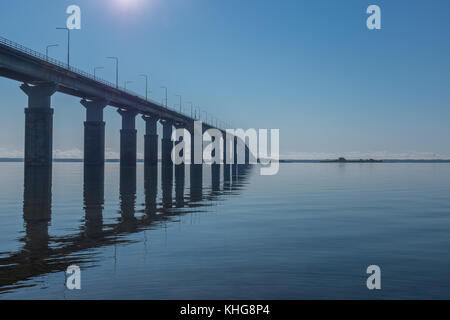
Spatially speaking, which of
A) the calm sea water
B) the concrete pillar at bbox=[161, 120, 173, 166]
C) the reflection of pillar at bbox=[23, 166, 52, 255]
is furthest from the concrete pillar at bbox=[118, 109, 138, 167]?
the calm sea water

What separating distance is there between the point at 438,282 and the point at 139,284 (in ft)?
21.2

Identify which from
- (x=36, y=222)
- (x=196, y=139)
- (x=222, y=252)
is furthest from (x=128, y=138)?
(x=222, y=252)

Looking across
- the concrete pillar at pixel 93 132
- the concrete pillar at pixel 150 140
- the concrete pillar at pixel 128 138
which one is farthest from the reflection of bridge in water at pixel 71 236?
the concrete pillar at pixel 150 140

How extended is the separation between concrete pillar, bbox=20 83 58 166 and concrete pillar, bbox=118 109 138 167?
46.5m

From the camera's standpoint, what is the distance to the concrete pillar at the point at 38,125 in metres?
77.3

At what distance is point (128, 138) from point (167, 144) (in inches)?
1328

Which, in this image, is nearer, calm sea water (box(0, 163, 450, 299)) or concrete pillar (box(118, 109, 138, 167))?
calm sea water (box(0, 163, 450, 299))

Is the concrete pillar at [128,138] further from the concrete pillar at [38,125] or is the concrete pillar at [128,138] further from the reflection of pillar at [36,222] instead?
the reflection of pillar at [36,222]

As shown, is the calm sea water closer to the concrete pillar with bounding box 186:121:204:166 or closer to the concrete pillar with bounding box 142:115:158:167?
the concrete pillar with bounding box 142:115:158:167

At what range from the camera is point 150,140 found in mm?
141000

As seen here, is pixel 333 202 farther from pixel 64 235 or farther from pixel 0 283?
pixel 0 283

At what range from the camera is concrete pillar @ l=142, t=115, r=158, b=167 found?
14062 cm

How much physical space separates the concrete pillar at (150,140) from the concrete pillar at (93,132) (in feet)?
120

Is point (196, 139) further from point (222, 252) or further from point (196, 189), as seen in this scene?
point (222, 252)
